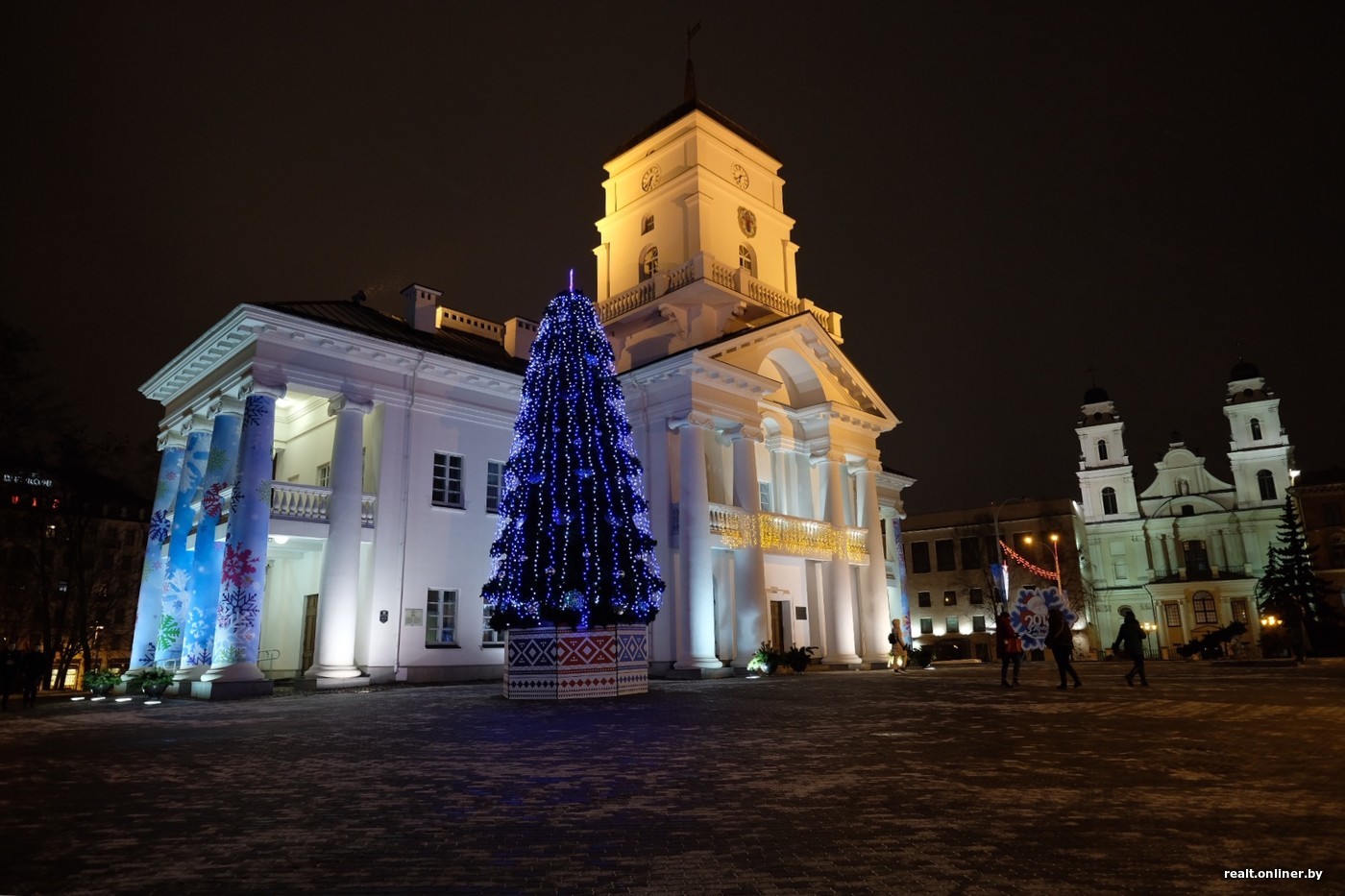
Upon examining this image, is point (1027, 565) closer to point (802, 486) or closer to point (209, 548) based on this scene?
point (802, 486)

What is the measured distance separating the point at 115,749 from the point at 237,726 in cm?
227

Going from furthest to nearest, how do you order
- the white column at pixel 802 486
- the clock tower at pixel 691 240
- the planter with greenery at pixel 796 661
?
the white column at pixel 802 486 → the clock tower at pixel 691 240 → the planter with greenery at pixel 796 661

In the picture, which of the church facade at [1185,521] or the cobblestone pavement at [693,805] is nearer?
the cobblestone pavement at [693,805]

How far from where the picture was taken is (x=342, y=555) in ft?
67.6

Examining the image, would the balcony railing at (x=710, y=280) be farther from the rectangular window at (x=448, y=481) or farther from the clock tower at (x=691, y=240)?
the rectangular window at (x=448, y=481)

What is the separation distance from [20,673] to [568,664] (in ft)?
48.6

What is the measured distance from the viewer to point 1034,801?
18.4ft

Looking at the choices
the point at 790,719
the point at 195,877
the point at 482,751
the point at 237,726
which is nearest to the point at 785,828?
the point at 195,877

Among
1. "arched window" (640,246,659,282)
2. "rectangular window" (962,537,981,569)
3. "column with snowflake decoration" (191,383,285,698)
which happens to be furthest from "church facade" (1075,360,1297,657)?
"column with snowflake decoration" (191,383,285,698)

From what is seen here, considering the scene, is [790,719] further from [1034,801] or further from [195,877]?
[195,877]

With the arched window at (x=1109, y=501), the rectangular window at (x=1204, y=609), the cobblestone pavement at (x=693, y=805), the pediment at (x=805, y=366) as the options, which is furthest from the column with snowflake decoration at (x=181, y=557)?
the rectangular window at (x=1204, y=609)

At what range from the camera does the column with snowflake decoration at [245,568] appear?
60.4ft

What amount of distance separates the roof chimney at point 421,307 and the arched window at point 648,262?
8.13 metres

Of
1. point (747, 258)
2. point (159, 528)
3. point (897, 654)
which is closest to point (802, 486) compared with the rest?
point (897, 654)
